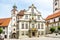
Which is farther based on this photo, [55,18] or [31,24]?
[55,18]

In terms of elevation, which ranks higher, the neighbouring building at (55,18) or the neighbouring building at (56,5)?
the neighbouring building at (56,5)

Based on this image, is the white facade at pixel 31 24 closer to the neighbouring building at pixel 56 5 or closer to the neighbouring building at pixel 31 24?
the neighbouring building at pixel 31 24

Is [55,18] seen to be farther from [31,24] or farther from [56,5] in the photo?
[31,24]

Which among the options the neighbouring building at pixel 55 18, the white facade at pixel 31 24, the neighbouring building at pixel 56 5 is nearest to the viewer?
the white facade at pixel 31 24

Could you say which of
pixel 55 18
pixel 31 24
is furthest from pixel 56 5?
pixel 31 24

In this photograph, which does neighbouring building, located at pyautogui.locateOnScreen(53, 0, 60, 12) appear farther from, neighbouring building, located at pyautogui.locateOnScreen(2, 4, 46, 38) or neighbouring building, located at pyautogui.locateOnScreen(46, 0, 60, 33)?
neighbouring building, located at pyautogui.locateOnScreen(2, 4, 46, 38)

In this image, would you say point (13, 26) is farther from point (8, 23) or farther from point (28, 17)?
point (28, 17)

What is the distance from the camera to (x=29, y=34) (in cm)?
A: 5528

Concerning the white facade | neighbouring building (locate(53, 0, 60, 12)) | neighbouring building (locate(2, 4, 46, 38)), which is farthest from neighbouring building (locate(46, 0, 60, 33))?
the white facade

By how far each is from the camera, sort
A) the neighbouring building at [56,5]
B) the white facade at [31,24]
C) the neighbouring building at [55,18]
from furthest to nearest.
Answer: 1. the neighbouring building at [56,5]
2. the neighbouring building at [55,18]
3. the white facade at [31,24]

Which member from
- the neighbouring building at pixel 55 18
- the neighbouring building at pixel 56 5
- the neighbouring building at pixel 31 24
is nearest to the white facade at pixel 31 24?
the neighbouring building at pixel 31 24

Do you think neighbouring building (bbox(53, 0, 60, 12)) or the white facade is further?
neighbouring building (bbox(53, 0, 60, 12))

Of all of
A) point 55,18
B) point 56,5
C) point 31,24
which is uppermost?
point 56,5

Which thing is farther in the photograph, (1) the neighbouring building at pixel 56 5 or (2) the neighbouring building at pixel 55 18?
(1) the neighbouring building at pixel 56 5
